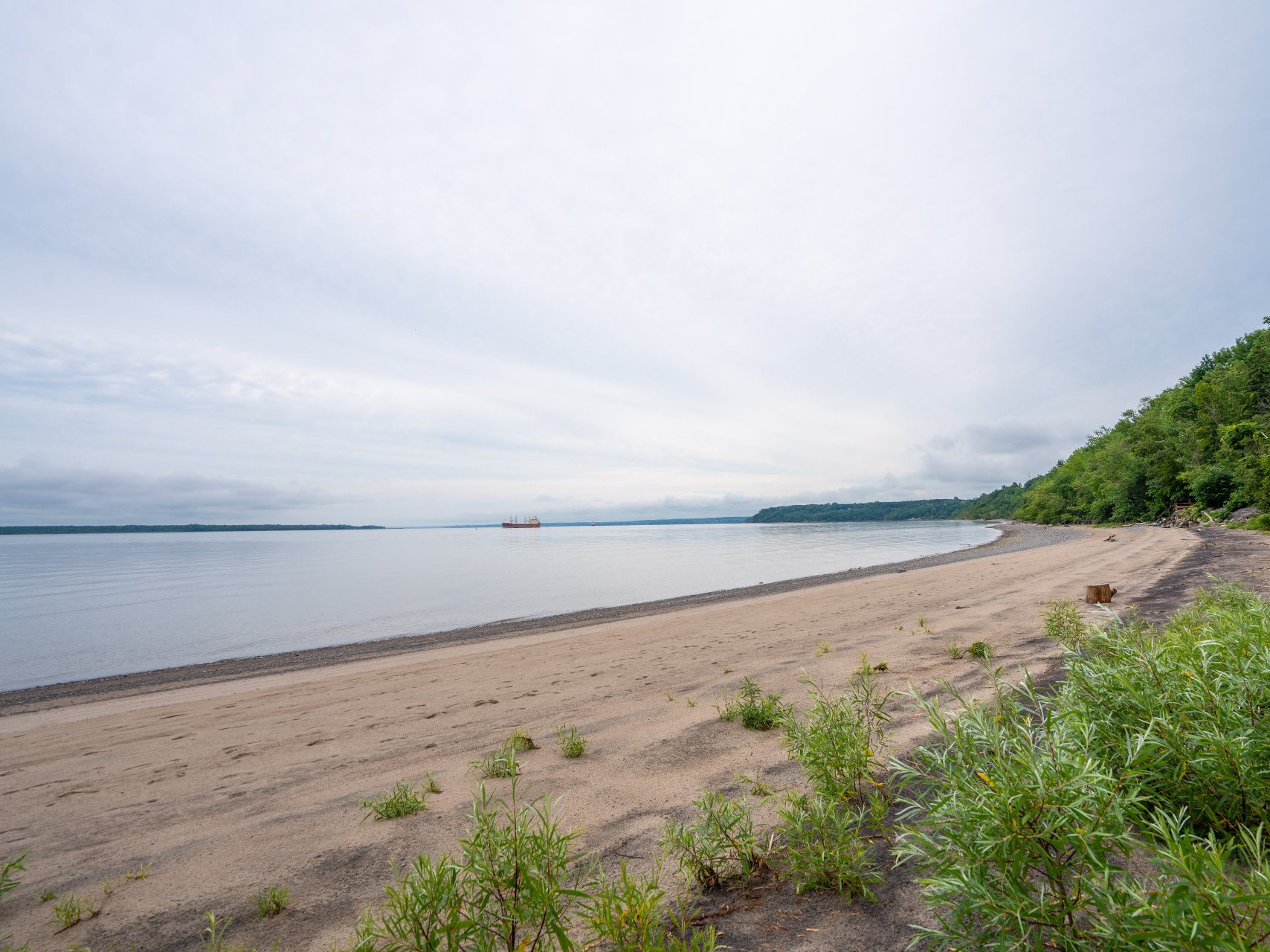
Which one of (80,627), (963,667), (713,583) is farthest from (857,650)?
(80,627)

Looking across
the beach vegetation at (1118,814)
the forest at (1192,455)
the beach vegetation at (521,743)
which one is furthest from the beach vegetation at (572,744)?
the forest at (1192,455)

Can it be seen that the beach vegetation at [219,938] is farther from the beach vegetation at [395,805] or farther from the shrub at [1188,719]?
the shrub at [1188,719]

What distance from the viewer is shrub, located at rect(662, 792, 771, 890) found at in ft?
9.20

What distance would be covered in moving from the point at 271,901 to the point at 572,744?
2.50 metres

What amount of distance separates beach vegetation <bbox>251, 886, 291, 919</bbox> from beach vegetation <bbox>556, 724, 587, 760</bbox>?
2350mm

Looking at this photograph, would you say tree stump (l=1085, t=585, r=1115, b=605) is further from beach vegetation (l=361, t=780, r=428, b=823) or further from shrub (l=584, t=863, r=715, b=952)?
beach vegetation (l=361, t=780, r=428, b=823)

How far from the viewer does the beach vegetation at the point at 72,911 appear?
3115mm

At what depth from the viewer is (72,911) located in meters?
3.16

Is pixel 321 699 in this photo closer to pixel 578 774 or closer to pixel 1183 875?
pixel 578 774

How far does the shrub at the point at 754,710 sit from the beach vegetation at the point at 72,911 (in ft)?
15.5

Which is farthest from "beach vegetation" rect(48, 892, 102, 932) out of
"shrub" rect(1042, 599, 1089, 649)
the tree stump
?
the tree stump

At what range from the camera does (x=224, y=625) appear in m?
21.4

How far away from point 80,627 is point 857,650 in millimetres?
27650

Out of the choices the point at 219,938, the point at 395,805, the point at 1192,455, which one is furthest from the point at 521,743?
the point at 1192,455
